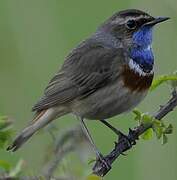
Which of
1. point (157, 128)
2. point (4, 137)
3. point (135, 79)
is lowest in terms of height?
point (135, 79)

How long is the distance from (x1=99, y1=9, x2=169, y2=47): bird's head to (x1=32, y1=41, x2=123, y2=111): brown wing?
0.15m

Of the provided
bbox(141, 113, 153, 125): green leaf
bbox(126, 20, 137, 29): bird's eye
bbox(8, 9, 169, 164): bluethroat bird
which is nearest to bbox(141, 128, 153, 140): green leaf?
bbox(141, 113, 153, 125): green leaf

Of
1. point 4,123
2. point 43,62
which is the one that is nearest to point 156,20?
point 43,62

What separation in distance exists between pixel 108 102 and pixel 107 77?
17cm

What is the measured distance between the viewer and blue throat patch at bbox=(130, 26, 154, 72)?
396 cm

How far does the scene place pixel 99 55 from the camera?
4.06 m

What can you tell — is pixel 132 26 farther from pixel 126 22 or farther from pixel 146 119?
pixel 146 119

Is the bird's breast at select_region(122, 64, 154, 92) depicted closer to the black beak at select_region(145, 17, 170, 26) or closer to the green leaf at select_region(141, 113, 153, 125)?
the black beak at select_region(145, 17, 170, 26)

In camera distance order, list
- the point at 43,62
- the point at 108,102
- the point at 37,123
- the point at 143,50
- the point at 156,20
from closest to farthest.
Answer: the point at 37,123
the point at 156,20
the point at 108,102
the point at 143,50
the point at 43,62

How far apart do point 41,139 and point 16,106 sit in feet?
2.02

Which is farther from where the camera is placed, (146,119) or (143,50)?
(143,50)

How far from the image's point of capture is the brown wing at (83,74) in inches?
155

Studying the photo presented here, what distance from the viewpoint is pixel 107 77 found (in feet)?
12.9

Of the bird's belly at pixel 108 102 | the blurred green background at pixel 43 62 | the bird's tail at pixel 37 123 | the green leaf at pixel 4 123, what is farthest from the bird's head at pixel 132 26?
the green leaf at pixel 4 123
